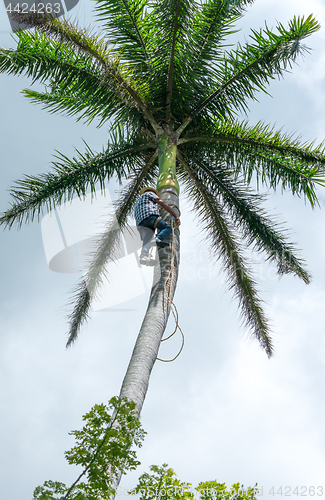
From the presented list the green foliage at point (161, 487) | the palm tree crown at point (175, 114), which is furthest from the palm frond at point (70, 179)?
the green foliage at point (161, 487)

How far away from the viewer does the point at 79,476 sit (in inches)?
96.4

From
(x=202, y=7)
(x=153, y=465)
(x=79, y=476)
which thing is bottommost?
(x=79, y=476)

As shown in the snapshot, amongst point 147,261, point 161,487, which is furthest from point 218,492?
point 147,261

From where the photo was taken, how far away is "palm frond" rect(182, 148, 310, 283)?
7656 mm

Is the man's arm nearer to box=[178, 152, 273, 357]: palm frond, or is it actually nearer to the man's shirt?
the man's shirt

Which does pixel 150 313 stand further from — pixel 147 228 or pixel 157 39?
pixel 157 39

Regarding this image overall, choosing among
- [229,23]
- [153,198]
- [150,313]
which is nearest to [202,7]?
[229,23]

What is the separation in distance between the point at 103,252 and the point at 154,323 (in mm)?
3435

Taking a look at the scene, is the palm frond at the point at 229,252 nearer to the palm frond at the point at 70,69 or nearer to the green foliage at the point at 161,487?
the palm frond at the point at 70,69

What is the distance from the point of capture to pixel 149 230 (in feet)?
19.5

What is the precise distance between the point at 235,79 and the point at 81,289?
4.67m

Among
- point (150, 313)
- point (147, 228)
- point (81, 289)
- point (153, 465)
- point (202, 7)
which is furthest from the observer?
point (81, 289)

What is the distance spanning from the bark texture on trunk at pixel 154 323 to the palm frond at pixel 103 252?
6.26ft

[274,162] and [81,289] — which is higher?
[274,162]
